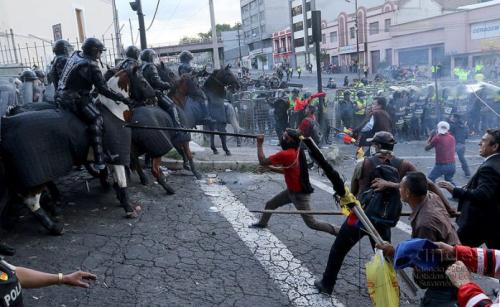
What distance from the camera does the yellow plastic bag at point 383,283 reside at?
338 centimetres

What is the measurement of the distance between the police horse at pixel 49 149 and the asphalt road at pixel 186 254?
481 millimetres

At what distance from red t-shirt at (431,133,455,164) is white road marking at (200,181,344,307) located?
362 centimetres

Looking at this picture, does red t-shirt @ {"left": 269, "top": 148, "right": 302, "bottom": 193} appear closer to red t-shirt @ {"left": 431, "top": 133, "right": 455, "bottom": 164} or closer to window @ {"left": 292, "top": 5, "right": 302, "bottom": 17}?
red t-shirt @ {"left": 431, "top": 133, "right": 455, "bottom": 164}

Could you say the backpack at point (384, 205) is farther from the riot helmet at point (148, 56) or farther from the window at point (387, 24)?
the window at point (387, 24)

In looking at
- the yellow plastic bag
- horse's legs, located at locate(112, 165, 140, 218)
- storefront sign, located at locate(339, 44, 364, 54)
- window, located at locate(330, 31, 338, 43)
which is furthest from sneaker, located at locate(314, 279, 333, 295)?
window, located at locate(330, 31, 338, 43)

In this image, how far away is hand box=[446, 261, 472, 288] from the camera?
2.17 metres

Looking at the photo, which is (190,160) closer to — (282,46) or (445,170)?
(445,170)

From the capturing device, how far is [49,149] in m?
5.75

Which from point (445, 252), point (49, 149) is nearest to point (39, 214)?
point (49, 149)

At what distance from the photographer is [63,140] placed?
592cm

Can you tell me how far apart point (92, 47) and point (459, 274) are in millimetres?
5474

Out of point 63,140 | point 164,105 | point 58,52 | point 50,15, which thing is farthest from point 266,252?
point 50,15

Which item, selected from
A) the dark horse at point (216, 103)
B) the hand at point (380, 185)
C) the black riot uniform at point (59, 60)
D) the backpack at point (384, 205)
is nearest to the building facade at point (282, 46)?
the dark horse at point (216, 103)

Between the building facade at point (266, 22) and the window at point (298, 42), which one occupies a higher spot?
the building facade at point (266, 22)
